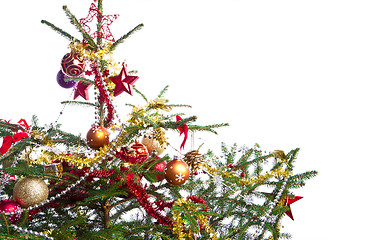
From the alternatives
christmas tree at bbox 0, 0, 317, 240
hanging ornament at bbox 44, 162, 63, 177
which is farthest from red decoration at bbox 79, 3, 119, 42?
hanging ornament at bbox 44, 162, 63, 177

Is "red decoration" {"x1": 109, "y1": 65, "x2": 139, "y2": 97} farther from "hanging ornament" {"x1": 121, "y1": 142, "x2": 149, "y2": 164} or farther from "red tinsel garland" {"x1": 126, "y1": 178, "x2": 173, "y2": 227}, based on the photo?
"red tinsel garland" {"x1": 126, "y1": 178, "x2": 173, "y2": 227}

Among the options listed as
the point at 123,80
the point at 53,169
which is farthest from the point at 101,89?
the point at 53,169

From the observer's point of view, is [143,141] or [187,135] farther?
[143,141]

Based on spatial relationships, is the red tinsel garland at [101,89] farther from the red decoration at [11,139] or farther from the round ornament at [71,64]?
the red decoration at [11,139]

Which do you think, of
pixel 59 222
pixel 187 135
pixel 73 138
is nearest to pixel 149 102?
pixel 187 135

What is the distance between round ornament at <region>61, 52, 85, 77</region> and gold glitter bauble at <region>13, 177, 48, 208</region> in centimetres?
47

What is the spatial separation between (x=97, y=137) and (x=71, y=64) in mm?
343

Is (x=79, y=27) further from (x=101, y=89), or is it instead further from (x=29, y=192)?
(x=29, y=192)

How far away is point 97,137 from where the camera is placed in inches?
58.2

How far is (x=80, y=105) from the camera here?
1.66 meters

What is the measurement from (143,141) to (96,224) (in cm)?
43

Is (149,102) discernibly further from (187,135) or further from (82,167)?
(82,167)

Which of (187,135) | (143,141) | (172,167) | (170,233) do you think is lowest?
(170,233)

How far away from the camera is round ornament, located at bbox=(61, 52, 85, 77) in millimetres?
1573
